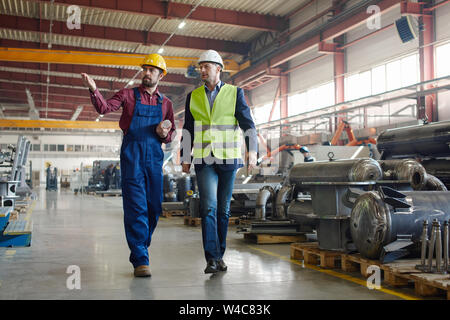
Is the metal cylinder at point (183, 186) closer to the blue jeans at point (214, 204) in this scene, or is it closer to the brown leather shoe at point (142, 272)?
the blue jeans at point (214, 204)

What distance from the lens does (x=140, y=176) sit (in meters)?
3.57

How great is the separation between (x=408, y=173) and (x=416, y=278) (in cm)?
262

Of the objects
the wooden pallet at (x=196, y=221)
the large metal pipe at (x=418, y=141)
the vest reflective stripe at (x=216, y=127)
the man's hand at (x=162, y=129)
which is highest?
the large metal pipe at (x=418, y=141)

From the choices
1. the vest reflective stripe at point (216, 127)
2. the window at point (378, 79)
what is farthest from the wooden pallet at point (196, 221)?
the window at point (378, 79)

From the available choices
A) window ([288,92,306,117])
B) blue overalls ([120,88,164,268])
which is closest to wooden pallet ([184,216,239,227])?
blue overalls ([120,88,164,268])

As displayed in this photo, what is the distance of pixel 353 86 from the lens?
14.0m

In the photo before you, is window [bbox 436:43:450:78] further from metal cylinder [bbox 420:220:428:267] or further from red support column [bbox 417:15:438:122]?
metal cylinder [bbox 420:220:428:267]

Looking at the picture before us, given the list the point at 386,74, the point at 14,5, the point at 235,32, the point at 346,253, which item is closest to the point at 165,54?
the point at 235,32

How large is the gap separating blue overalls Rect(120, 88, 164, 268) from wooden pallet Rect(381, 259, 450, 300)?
185cm

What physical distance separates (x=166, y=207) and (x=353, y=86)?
7.33m

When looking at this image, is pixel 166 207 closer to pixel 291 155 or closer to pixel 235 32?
pixel 291 155

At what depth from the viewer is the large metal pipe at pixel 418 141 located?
624cm

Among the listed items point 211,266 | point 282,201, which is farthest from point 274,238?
point 211,266

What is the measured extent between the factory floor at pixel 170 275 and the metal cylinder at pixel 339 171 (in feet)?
3.68
